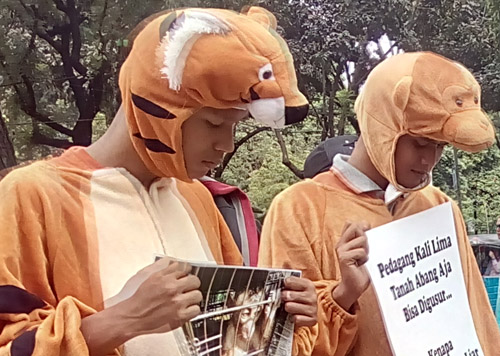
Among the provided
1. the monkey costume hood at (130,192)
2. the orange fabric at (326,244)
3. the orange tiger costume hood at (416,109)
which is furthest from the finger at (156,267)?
the orange tiger costume hood at (416,109)

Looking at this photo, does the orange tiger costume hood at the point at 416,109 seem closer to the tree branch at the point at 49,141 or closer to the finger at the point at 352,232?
the finger at the point at 352,232

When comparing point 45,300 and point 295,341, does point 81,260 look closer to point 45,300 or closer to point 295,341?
point 45,300

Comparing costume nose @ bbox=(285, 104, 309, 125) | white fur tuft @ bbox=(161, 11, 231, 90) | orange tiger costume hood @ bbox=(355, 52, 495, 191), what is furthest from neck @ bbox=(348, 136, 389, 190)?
white fur tuft @ bbox=(161, 11, 231, 90)

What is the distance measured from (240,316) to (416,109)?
13.5 inches

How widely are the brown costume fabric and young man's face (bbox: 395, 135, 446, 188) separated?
0.04 ft

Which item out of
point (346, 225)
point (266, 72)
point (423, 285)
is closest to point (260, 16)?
point (266, 72)

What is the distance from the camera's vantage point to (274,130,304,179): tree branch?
703 mm

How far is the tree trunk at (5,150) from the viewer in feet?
1.76

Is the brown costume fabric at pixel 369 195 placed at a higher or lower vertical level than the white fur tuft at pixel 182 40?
lower

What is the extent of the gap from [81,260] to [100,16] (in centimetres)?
19

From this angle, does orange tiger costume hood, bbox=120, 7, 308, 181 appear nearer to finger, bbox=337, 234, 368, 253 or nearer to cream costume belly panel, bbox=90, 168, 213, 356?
cream costume belly panel, bbox=90, 168, 213, 356

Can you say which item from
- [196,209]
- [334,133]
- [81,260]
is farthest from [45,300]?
[334,133]

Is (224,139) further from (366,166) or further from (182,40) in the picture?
(366,166)

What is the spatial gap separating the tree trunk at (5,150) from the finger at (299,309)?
0.89 ft
